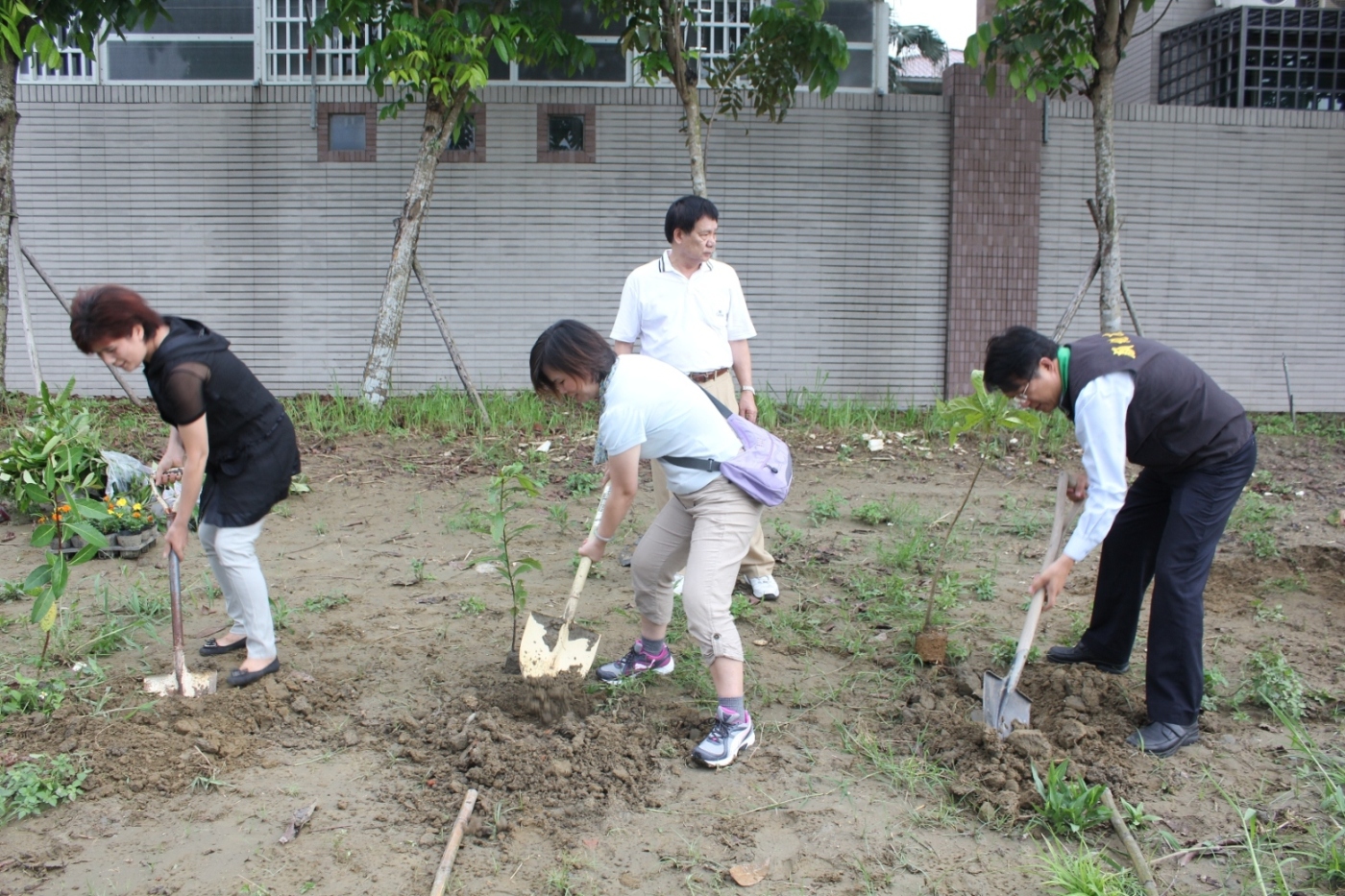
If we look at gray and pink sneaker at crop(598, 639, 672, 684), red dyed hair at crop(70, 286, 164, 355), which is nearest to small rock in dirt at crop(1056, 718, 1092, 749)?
gray and pink sneaker at crop(598, 639, 672, 684)

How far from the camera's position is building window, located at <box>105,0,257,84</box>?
8500mm

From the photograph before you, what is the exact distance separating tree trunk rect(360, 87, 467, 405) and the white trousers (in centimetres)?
404

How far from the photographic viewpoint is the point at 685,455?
321 cm

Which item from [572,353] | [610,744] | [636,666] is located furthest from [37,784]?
[572,353]

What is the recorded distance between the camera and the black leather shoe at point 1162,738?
10.9 feet

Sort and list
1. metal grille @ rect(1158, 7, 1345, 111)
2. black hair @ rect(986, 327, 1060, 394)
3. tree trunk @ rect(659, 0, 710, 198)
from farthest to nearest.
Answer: metal grille @ rect(1158, 7, 1345, 111), tree trunk @ rect(659, 0, 710, 198), black hair @ rect(986, 327, 1060, 394)

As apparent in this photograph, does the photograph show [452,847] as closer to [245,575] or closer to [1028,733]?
[245,575]

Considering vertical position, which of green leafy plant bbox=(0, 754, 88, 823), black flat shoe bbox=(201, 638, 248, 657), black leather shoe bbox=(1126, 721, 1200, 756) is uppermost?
black flat shoe bbox=(201, 638, 248, 657)

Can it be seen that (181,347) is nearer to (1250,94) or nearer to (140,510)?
(140,510)

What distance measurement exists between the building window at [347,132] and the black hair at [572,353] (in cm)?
615

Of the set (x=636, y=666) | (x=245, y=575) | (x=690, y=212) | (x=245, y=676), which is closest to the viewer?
(x=245, y=575)

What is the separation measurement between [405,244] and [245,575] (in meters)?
4.40

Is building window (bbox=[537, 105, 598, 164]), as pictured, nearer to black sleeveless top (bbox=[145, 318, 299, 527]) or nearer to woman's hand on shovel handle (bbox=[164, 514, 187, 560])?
black sleeveless top (bbox=[145, 318, 299, 527])

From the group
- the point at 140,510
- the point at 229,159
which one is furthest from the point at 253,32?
the point at 140,510
